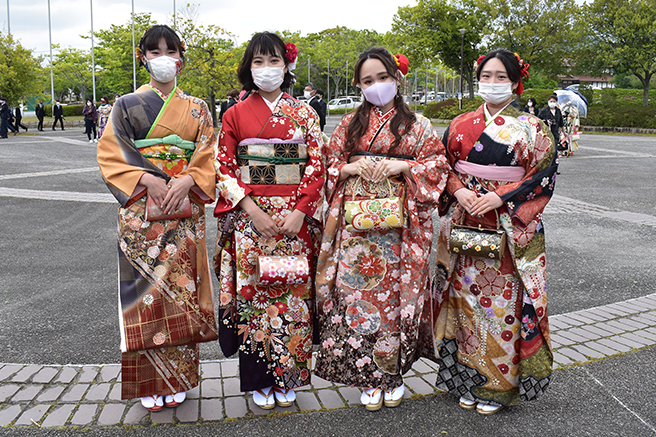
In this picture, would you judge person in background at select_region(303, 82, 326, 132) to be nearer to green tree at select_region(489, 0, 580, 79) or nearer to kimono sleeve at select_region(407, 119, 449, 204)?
kimono sleeve at select_region(407, 119, 449, 204)

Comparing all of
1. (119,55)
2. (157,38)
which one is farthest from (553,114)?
(119,55)

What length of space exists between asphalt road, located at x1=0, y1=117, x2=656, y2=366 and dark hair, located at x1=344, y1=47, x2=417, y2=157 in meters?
1.94

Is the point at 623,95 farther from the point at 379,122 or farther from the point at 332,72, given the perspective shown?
the point at 379,122

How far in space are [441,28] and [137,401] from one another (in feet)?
132

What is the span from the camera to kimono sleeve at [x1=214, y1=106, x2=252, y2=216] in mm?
2932

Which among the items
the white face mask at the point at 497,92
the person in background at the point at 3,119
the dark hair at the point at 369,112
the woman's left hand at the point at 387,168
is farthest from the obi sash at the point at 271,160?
the person in background at the point at 3,119

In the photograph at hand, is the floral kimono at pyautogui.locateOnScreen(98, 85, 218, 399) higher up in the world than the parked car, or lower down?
lower down

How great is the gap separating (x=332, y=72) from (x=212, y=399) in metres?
56.6

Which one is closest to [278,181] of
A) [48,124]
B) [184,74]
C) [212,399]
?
[212,399]

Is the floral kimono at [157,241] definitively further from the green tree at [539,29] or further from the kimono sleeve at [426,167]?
the green tree at [539,29]

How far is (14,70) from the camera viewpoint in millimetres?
25000

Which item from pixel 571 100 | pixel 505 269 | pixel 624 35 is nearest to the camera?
pixel 505 269

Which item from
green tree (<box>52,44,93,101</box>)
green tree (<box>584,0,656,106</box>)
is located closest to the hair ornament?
green tree (<box>584,0,656,106</box>)

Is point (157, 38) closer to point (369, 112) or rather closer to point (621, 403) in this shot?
point (369, 112)
